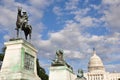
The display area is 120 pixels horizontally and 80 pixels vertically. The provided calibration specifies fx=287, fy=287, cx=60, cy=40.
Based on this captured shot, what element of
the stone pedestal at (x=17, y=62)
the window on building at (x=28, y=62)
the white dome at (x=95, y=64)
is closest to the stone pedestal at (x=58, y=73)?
the window on building at (x=28, y=62)

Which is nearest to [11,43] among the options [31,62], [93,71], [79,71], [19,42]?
[19,42]

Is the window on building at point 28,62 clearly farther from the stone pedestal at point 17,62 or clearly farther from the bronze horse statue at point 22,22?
the bronze horse statue at point 22,22

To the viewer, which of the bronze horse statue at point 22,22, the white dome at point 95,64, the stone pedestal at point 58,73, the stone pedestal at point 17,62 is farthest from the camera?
the white dome at point 95,64

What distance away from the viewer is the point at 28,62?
23.5 m

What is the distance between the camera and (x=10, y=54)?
22.9 m

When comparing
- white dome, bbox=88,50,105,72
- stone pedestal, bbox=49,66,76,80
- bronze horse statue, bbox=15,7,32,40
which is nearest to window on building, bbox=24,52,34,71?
bronze horse statue, bbox=15,7,32,40

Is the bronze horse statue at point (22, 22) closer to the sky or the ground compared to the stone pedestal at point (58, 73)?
closer to the sky

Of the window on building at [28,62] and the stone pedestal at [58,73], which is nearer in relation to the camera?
the window on building at [28,62]

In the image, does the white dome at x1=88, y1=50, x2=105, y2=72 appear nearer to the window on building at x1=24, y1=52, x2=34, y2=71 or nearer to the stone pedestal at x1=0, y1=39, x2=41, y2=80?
the window on building at x1=24, y1=52, x2=34, y2=71

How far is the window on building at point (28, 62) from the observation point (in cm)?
2297

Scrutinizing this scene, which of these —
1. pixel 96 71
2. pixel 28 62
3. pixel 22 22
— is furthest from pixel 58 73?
pixel 96 71

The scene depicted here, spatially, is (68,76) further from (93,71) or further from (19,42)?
(93,71)

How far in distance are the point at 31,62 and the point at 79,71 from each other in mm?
15228

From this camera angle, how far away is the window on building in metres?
23.0
